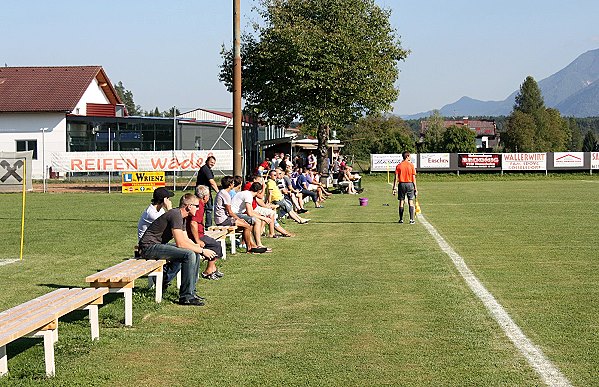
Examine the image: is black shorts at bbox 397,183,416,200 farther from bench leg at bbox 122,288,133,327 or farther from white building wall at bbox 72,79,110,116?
white building wall at bbox 72,79,110,116

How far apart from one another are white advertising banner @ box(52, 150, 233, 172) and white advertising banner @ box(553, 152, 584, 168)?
27857mm

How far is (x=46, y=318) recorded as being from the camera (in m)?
6.85

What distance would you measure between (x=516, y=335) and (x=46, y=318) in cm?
416

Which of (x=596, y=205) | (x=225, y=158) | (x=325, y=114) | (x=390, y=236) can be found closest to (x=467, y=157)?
(x=325, y=114)

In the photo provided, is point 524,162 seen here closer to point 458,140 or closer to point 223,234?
point 458,140

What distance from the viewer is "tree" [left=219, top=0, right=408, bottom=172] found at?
48688mm

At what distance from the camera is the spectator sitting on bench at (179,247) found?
393 inches

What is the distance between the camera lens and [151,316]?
362 inches

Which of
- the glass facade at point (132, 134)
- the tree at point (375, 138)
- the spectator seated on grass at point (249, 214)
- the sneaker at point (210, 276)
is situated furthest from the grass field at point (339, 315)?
the tree at point (375, 138)

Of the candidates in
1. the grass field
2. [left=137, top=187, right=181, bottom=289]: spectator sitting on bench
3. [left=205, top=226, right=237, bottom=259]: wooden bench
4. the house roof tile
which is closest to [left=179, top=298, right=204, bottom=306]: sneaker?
the grass field

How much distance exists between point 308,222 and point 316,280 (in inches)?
412

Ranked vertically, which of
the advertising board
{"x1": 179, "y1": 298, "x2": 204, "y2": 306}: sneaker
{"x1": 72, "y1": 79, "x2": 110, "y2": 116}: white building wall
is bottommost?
{"x1": 179, "y1": 298, "x2": 204, "y2": 306}: sneaker

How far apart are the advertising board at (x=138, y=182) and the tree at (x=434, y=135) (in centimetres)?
6536

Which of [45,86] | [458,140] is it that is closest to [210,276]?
[45,86]
